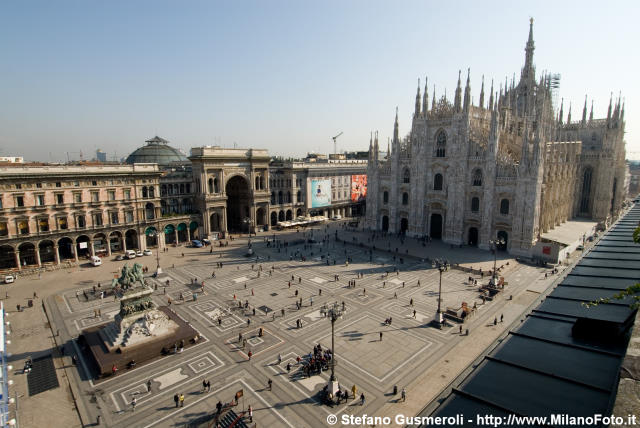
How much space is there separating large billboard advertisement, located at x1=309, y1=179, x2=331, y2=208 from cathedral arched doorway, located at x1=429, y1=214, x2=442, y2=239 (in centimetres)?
2654

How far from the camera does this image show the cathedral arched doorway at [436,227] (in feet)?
202

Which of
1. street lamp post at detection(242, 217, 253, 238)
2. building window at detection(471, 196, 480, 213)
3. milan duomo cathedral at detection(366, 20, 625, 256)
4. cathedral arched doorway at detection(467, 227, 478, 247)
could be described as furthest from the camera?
street lamp post at detection(242, 217, 253, 238)

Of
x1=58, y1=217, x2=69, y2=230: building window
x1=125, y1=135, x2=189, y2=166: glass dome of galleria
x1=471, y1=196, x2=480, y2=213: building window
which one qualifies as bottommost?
x1=58, y1=217, x2=69, y2=230: building window

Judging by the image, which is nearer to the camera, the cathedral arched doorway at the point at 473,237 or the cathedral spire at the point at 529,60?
the cathedral arched doorway at the point at 473,237

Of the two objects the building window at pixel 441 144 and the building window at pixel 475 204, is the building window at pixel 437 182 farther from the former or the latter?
the building window at pixel 475 204

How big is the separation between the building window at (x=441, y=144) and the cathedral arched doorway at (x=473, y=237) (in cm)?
1289

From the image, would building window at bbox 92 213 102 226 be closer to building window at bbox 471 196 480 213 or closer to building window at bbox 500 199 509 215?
building window at bbox 471 196 480 213

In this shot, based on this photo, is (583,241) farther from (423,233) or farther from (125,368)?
(125,368)

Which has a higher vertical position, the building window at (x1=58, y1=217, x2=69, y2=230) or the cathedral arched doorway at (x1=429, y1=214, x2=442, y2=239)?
the building window at (x1=58, y1=217, x2=69, y2=230)

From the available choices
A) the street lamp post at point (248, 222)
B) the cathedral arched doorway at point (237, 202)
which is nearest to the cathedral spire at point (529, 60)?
the cathedral arched doorway at point (237, 202)

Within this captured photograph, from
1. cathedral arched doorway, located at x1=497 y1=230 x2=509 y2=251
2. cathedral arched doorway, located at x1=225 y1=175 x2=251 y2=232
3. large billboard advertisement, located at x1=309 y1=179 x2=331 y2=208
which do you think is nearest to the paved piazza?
cathedral arched doorway, located at x1=497 y1=230 x2=509 y2=251

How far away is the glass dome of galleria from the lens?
7988cm

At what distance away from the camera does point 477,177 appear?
5519 centimetres

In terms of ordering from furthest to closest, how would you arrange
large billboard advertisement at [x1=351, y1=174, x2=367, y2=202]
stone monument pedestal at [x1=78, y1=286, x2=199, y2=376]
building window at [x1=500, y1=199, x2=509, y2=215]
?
large billboard advertisement at [x1=351, y1=174, x2=367, y2=202], building window at [x1=500, y1=199, x2=509, y2=215], stone monument pedestal at [x1=78, y1=286, x2=199, y2=376]
